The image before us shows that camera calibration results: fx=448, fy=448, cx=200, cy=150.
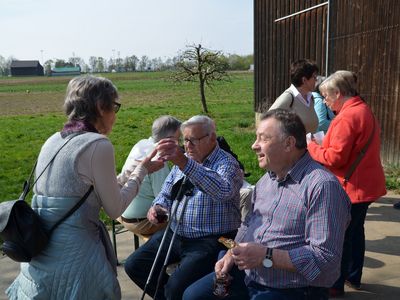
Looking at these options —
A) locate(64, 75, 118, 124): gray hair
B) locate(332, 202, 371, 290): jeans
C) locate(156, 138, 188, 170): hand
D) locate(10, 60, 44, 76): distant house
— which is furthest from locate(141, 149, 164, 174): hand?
locate(10, 60, 44, 76): distant house

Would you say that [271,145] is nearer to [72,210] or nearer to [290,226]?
[290,226]

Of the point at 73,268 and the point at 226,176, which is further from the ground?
the point at 226,176

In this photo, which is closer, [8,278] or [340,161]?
[340,161]

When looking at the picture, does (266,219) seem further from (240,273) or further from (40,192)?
(40,192)

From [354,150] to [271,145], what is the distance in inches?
45.6

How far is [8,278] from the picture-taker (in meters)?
4.21

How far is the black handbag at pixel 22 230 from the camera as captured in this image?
2.23 meters

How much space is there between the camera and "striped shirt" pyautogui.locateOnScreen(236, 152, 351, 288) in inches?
87.9

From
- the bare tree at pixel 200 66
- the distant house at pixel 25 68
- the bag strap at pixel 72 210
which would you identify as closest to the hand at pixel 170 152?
the bag strap at pixel 72 210

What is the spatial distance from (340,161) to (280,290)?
129 centimetres

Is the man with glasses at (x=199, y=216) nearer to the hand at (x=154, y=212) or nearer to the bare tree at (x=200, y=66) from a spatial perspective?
the hand at (x=154, y=212)

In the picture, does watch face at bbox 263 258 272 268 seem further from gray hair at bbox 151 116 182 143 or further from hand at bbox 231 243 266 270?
gray hair at bbox 151 116 182 143

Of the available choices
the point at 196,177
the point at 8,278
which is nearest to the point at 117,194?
the point at 196,177

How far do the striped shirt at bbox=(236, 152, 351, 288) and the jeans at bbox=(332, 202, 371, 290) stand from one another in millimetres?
1206
